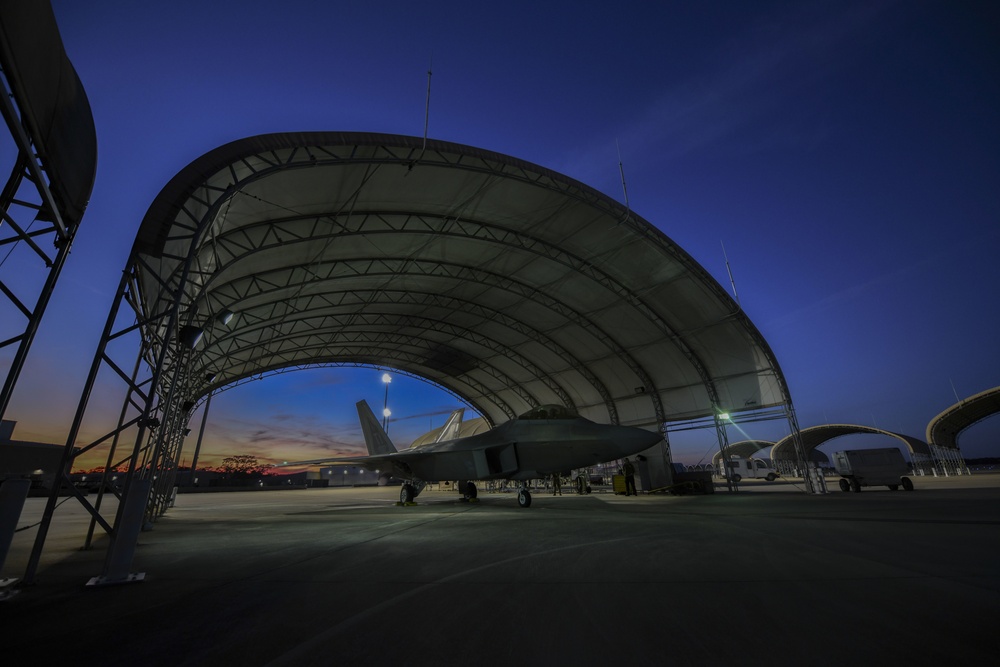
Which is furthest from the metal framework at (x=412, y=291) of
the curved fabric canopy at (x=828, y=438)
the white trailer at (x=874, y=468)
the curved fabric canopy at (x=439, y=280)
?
the curved fabric canopy at (x=828, y=438)

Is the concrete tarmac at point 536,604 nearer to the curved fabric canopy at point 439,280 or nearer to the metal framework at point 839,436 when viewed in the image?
the curved fabric canopy at point 439,280

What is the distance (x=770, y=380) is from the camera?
19.8m

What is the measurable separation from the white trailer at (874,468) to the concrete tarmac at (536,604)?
14190 mm

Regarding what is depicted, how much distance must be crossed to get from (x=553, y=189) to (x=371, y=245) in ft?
26.8

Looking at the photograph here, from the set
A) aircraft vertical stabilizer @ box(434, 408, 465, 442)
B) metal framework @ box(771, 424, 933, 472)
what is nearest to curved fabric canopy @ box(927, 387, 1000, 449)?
metal framework @ box(771, 424, 933, 472)

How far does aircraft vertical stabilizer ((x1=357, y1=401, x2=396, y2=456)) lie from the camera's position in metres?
20.6

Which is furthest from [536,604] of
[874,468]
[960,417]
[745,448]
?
[745,448]

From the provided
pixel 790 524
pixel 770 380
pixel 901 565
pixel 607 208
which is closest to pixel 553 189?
pixel 607 208

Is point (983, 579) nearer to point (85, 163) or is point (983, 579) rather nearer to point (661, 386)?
point (85, 163)

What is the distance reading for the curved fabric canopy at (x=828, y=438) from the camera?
1740 inches

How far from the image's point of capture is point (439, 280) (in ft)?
68.1

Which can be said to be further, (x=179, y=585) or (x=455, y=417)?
(x=455, y=417)

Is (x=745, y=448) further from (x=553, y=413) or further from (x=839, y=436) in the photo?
(x=553, y=413)

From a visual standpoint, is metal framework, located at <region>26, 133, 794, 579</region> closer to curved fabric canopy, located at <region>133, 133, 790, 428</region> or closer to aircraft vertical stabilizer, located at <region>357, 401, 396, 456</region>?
curved fabric canopy, located at <region>133, 133, 790, 428</region>
